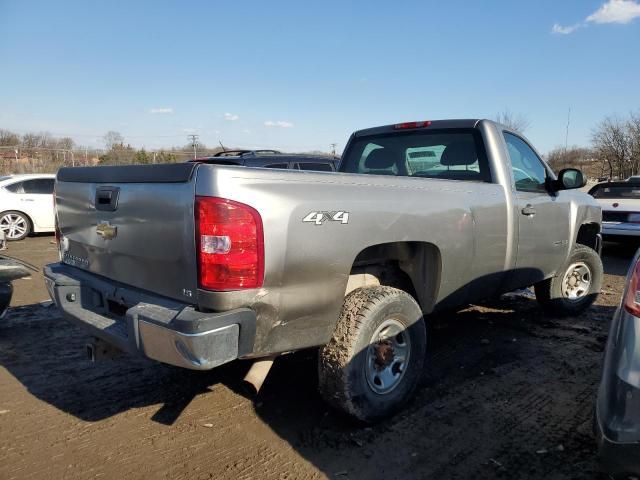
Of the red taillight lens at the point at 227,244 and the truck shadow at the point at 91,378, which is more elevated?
the red taillight lens at the point at 227,244

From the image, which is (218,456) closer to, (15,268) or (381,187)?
(381,187)

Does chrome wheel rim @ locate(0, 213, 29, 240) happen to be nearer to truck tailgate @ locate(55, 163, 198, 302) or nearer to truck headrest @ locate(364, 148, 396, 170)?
truck tailgate @ locate(55, 163, 198, 302)

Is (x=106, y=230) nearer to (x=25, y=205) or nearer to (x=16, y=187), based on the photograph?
(x=25, y=205)

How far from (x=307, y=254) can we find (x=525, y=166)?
284 cm

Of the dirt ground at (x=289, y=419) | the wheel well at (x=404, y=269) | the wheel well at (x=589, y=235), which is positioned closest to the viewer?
the dirt ground at (x=289, y=419)

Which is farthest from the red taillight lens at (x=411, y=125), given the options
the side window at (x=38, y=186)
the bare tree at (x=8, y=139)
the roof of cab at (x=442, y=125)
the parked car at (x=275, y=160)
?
the bare tree at (x=8, y=139)

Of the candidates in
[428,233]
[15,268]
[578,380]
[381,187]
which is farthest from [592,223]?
[15,268]

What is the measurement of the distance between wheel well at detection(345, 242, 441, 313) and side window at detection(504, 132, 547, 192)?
1.29m

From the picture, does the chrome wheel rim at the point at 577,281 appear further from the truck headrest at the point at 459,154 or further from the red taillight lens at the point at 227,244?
the red taillight lens at the point at 227,244

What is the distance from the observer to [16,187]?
11562 millimetres

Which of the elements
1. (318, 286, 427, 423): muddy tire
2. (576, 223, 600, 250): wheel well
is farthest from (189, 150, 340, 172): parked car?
(318, 286, 427, 423): muddy tire

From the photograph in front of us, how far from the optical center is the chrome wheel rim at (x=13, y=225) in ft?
36.9

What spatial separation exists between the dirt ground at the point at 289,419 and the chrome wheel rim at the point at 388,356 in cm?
25

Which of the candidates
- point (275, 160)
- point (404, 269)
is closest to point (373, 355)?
point (404, 269)
